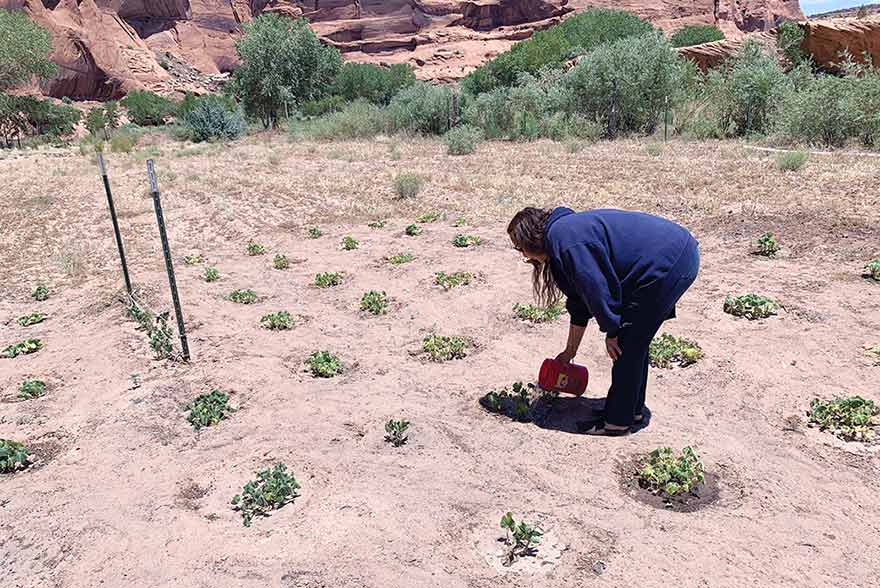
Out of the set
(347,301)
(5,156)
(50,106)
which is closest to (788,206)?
(347,301)

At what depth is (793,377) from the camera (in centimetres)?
489

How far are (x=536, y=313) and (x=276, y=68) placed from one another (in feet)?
110

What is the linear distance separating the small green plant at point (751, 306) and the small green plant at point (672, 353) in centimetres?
97

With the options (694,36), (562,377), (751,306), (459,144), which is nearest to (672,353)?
(751,306)

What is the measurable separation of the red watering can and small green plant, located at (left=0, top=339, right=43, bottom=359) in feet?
16.8

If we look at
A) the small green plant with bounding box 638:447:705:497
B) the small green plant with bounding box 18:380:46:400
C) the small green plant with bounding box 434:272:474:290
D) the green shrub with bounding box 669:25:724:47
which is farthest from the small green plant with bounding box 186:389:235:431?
Answer: the green shrub with bounding box 669:25:724:47

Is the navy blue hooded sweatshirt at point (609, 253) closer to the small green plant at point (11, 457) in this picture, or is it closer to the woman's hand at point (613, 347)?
the woman's hand at point (613, 347)

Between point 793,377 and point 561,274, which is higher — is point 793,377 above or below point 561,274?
below

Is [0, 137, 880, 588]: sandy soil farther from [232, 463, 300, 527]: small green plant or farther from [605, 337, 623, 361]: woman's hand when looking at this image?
[605, 337, 623, 361]: woman's hand

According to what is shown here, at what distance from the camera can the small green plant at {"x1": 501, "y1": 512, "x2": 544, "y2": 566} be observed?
10.3 feet

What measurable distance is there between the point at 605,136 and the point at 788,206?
13439 millimetres

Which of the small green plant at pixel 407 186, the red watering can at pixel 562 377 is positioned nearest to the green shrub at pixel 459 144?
the small green plant at pixel 407 186

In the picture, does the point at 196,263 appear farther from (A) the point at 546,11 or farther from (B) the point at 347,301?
(A) the point at 546,11

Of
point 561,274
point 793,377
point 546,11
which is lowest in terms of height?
point 793,377
